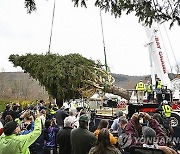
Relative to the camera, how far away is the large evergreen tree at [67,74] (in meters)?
18.1

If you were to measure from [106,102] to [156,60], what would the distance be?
5.33m

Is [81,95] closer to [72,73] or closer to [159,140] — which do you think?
[72,73]

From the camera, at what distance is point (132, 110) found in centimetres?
1442

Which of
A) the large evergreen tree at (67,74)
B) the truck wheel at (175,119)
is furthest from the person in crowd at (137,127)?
the large evergreen tree at (67,74)

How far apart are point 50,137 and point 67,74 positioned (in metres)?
10.7

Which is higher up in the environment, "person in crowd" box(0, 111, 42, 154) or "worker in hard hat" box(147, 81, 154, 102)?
"worker in hard hat" box(147, 81, 154, 102)

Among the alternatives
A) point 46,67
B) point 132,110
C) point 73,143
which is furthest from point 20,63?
point 73,143

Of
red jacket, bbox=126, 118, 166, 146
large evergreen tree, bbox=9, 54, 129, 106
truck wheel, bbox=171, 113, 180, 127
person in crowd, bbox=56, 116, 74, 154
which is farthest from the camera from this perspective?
large evergreen tree, bbox=9, 54, 129, 106

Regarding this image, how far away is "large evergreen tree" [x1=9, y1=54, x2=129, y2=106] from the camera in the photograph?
18.1 m

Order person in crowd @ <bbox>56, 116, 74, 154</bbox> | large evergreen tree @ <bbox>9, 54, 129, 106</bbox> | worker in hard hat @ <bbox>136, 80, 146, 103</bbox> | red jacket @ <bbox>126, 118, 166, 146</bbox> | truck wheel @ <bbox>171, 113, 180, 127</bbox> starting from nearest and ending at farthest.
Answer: red jacket @ <bbox>126, 118, 166, 146</bbox>
person in crowd @ <bbox>56, 116, 74, 154</bbox>
truck wheel @ <bbox>171, 113, 180, 127</bbox>
worker in hard hat @ <bbox>136, 80, 146, 103</bbox>
large evergreen tree @ <bbox>9, 54, 129, 106</bbox>

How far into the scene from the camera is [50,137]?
7594mm

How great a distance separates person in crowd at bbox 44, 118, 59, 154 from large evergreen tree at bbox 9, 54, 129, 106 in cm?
1015

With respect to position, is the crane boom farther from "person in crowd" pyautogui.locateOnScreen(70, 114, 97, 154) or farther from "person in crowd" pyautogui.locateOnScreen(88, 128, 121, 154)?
"person in crowd" pyautogui.locateOnScreen(88, 128, 121, 154)

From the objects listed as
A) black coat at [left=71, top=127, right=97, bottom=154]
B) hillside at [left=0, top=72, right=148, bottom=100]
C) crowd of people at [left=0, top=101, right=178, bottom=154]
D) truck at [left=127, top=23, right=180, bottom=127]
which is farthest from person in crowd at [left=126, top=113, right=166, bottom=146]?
hillside at [left=0, top=72, right=148, bottom=100]
